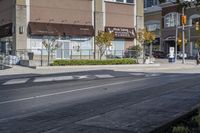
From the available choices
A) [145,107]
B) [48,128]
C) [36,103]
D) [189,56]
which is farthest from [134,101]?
[189,56]

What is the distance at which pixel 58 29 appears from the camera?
47406 millimetres

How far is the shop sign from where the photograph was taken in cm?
5211

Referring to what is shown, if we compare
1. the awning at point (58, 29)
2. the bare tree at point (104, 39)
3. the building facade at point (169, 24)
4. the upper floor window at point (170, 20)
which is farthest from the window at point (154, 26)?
the bare tree at point (104, 39)

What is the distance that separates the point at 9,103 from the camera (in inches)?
551

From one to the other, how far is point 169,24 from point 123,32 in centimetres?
3716

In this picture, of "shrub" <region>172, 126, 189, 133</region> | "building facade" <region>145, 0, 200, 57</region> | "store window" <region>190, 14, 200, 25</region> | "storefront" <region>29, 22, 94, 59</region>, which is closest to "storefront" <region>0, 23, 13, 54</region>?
"storefront" <region>29, 22, 94, 59</region>

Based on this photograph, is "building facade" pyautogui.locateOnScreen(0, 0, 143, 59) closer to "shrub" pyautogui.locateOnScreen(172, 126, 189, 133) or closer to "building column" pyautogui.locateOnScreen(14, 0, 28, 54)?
"building column" pyautogui.locateOnScreen(14, 0, 28, 54)

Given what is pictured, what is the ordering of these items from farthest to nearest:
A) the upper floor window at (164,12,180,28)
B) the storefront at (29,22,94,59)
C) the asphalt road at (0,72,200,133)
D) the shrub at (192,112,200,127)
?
the upper floor window at (164,12,180,28) → the storefront at (29,22,94,59) → the asphalt road at (0,72,200,133) → the shrub at (192,112,200,127)

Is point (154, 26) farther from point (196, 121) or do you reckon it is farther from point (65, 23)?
point (196, 121)

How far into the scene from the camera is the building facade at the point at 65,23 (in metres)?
45.2

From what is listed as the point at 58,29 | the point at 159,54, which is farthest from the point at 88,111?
the point at 159,54

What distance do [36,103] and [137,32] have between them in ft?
136

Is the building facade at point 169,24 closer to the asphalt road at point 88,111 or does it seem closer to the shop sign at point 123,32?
the shop sign at point 123,32

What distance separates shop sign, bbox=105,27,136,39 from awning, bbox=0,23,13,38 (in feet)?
37.4
